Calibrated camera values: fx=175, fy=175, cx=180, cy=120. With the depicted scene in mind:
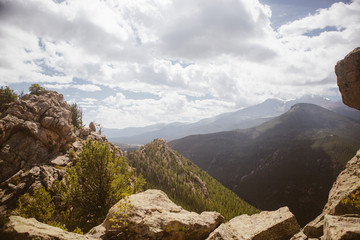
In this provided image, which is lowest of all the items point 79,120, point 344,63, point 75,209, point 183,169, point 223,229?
point 183,169

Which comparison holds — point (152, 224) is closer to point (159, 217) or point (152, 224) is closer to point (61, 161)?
point (159, 217)

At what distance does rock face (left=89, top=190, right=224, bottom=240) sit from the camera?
1287 centimetres

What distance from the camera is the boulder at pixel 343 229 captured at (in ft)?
28.1

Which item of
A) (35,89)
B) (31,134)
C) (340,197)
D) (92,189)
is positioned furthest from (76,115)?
(340,197)

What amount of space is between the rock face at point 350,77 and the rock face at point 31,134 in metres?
62.5

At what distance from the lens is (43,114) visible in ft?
162

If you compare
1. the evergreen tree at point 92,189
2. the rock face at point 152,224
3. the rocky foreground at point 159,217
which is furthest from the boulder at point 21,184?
the rock face at point 152,224

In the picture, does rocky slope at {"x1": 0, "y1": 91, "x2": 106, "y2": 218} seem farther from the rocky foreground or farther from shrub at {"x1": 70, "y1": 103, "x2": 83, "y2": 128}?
shrub at {"x1": 70, "y1": 103, "x2": 83, "y2": 128}

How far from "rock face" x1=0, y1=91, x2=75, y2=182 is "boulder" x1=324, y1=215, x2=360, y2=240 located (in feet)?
173

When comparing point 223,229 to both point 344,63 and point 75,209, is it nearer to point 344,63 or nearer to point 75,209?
point 75,209

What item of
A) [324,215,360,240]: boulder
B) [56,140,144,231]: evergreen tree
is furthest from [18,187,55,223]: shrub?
[324,215,360,240]: boulder

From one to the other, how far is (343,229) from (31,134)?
58.2 metres

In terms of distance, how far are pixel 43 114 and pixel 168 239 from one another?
5368 centimetres

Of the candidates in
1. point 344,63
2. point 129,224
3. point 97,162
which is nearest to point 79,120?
point 97,162
